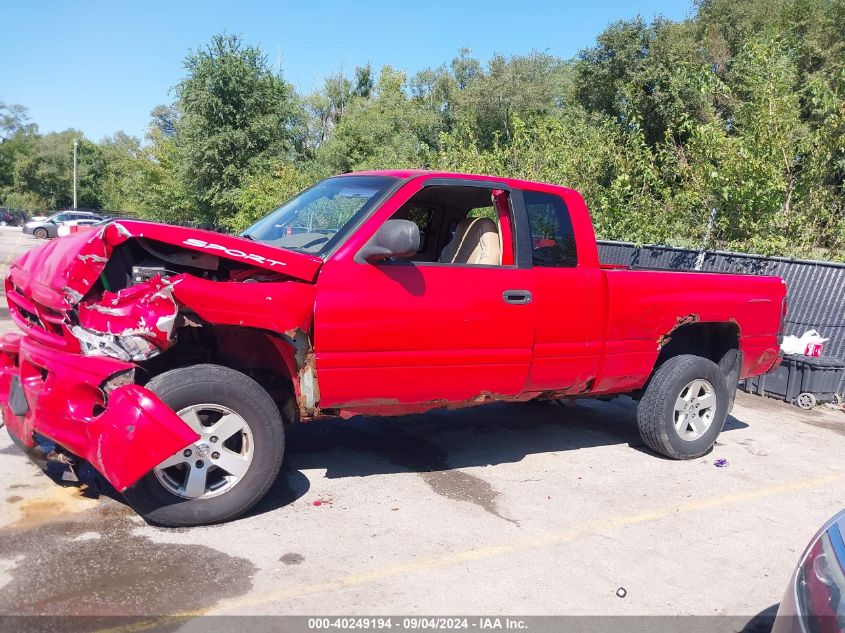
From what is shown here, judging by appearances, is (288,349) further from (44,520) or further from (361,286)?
(44,520)

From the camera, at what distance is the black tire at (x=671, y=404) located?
6008mm

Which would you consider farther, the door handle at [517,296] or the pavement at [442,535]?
the door handle at [517,296]

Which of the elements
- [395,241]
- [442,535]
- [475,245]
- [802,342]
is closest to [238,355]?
[395,241]

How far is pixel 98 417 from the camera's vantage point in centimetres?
382

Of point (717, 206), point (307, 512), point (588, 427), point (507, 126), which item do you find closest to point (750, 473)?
point (588, 427)

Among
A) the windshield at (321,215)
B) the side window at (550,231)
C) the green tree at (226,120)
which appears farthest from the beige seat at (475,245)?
the green tree at (226,120)

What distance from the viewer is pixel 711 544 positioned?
453cm

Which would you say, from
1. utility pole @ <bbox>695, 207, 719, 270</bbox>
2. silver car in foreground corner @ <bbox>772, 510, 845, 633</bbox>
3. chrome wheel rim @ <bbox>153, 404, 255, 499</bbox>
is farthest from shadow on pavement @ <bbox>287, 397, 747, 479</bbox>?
utility pole @ <bbox>695, 207, 719, 270</bbox>

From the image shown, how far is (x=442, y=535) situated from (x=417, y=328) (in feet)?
4.13

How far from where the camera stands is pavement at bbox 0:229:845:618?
3555mm

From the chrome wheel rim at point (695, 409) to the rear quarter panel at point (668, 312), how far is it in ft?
1.43

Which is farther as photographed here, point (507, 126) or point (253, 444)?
point (507, 126)

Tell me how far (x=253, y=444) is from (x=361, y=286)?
1.11 metres

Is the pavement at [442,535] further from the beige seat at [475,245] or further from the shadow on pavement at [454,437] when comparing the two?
the beige seat at [475,245]
